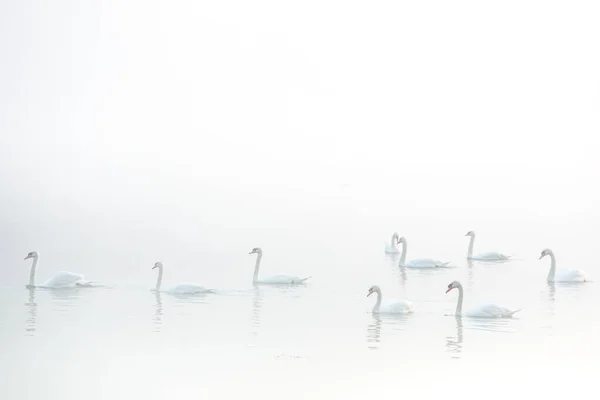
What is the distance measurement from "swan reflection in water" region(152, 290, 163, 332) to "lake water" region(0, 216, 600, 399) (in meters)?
0.02

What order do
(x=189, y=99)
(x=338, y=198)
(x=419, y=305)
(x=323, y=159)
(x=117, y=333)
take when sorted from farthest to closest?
(x=189, y=99) → (x=323, y=159) → (x=338, y=198) → (x=419, y=305) → (x=117, y=333)

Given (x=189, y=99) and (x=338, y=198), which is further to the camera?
(x=189, y=99)

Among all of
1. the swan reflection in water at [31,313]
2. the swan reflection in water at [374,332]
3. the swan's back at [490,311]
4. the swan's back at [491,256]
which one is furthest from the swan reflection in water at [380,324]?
the swan's back at [491,256]

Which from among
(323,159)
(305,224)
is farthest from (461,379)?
(323,159)

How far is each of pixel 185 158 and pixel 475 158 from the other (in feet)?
40.3

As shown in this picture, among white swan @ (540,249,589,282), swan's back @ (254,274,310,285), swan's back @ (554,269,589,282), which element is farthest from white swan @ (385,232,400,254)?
swan's back @ (254,274,310,285)

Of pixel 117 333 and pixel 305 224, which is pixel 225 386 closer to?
pixel 117 333

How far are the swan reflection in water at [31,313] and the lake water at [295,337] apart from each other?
0.17 ft

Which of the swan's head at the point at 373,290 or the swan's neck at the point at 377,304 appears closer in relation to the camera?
the swan's neck at the point at 377,304

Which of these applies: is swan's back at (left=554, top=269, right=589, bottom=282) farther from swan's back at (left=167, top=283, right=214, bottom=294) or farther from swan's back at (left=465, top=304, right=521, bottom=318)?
swan's back at (left=167, top=283, right=214, bottom=294)

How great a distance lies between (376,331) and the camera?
18281 millimetres

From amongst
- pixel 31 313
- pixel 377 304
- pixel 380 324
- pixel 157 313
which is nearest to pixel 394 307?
pixel 377 304

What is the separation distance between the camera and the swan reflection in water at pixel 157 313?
18.5 meters

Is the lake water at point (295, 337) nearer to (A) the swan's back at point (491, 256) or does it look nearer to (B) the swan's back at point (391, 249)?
(A) the swan's back at point (491, 256)
